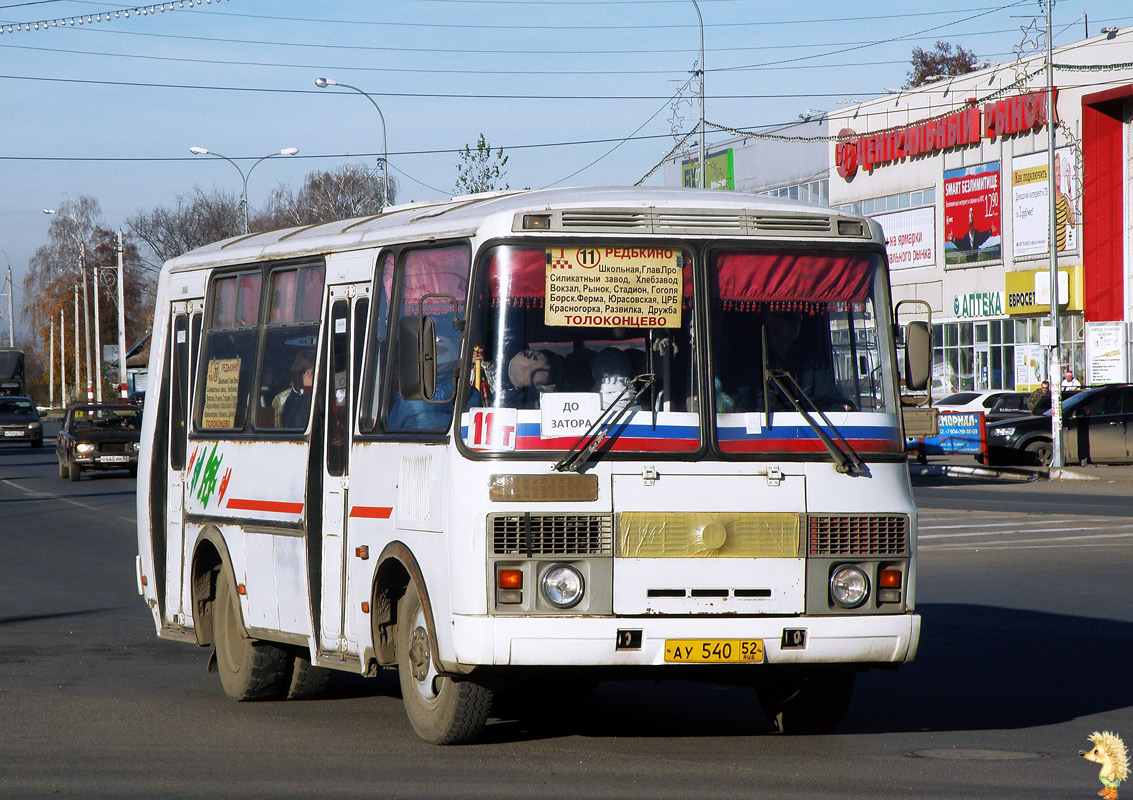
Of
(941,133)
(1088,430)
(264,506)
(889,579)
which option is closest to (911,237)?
(941,133)

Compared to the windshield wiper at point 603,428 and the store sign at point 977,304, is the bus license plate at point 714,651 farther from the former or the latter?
the store sign at point 977,304

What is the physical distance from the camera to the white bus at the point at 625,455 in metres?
7.28

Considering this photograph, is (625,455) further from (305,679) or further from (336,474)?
(305,679)

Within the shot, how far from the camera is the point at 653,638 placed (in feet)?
23.8

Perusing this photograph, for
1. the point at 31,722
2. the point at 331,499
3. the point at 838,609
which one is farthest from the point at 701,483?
the point at 31,722

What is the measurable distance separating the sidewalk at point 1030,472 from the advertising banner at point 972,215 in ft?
63.3

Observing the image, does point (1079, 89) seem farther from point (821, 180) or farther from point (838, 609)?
point (838, 609)

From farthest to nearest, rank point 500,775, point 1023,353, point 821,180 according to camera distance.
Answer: point 821,180
point 1023,353
point 500,775

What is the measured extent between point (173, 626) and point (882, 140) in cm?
5134

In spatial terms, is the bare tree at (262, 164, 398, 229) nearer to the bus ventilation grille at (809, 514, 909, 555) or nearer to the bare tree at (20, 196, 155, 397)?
the bare tree at (20, 196, 155, 397)

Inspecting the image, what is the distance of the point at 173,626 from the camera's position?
10594mm

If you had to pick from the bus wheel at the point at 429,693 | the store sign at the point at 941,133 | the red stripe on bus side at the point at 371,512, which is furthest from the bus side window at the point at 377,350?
the store sign at the point at 941,133

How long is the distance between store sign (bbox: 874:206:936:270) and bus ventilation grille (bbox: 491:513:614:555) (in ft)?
167

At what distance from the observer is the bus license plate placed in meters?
7.26
